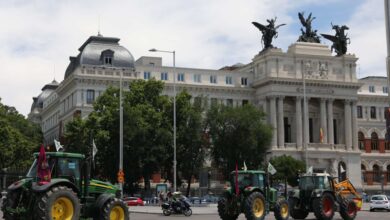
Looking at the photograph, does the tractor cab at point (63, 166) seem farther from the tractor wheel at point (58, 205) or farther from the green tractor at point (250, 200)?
the green tractor at point (250, 200)

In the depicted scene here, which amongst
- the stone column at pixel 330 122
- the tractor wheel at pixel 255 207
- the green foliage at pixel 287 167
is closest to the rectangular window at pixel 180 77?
the green foliage at pixel 287 167

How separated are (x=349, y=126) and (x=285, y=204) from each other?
79604mm

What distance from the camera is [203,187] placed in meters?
101

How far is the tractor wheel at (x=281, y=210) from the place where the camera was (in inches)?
1337

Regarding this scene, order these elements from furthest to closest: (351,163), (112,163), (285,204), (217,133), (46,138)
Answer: (46,138) → (351,163) → (217,133) → (112,163) → (285,204)

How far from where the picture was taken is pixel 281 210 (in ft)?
112

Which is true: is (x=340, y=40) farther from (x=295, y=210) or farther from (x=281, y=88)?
(x=295, y=210)

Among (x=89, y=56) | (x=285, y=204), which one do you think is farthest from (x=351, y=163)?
(x=285, y=204)

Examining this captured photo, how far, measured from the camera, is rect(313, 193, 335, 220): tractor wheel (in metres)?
35.5

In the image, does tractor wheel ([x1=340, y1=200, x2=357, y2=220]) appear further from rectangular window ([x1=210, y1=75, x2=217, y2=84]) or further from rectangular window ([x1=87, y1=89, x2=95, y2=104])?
rectangular window ([x1=210, y1=75, x2=217, y2=84])

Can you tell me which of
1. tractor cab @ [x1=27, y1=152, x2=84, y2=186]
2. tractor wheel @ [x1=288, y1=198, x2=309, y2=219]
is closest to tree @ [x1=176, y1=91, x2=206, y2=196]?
tractor wheel @ [x1=288, y1=198, x2=309, y2=219]

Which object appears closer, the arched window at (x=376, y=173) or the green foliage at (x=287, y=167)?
the green foliage at (x=287, y=167)

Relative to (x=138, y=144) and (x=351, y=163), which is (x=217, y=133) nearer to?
(x=138, y=144)

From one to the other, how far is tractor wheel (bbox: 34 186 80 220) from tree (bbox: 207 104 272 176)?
2531 inches
